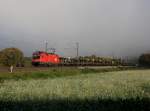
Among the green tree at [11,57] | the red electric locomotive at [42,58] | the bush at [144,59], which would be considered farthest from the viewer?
the bush at [144,59]

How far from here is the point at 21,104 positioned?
14.0 m

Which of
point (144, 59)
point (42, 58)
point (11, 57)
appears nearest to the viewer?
point (11, 57)

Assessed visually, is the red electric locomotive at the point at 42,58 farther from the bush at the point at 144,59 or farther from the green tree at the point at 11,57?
the bush at the point at 144,59

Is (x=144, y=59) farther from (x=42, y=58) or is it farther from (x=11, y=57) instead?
(x=11, y=57)

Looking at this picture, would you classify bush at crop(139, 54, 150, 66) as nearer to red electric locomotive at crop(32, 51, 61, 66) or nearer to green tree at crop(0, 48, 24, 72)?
red electric locomotive at crop(32, 51, 61, 66)

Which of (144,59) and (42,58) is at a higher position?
(144,59)

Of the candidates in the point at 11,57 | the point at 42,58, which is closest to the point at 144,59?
the point at 42,58

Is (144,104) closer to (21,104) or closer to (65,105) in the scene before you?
(65,105)

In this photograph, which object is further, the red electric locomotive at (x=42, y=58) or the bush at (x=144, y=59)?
the bush at (x=144, y=59)

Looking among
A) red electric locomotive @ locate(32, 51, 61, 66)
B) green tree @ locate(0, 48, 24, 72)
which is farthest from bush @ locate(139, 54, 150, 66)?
green tree @ locate(0, 48, 24, 72)

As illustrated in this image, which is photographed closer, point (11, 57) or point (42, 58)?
point (11, 57)

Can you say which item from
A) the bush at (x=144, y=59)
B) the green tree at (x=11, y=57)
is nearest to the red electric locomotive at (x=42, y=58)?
the green tree at (x=11, y=57)

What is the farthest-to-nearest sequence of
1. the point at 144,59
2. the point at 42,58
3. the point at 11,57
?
the point at 144,59, the point at 42,58, the point at 11,57

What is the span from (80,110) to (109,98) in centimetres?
381
